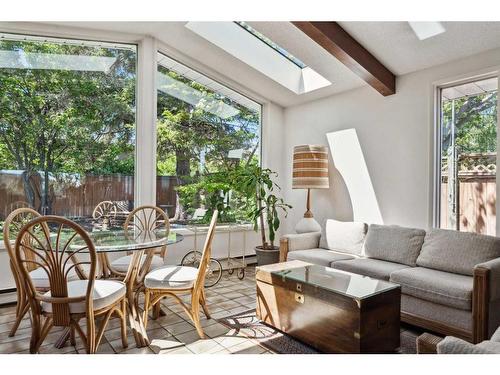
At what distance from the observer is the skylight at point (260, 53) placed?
13.3 feet

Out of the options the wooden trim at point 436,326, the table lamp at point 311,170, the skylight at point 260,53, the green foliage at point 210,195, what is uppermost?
the skylight at point 260,53

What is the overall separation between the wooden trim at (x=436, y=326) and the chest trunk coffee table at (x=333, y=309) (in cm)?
51

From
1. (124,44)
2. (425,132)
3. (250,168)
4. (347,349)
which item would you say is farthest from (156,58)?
(347,349)

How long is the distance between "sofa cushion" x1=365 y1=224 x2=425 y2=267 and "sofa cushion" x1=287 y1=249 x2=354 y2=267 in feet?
0.88

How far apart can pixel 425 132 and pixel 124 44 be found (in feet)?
11.7

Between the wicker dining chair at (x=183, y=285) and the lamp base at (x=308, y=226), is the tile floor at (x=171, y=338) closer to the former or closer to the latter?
the wicker dining chair at (x=183, y=285)

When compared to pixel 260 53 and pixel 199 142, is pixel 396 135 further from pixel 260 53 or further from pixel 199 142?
pixel 199 142

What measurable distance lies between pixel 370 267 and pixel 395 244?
0.42 meters

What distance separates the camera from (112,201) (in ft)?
13.7

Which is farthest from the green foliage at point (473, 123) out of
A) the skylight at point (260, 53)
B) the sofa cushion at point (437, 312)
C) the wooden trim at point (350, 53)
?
the sofa cushion at point (437, 312)

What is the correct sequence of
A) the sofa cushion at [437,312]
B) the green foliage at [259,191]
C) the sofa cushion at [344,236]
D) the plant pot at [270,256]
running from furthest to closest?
the green foliage at [259,191] < the plant pot at [270,256] < the sofa cushion at [344,236] < the sofa cushion at [437,312]

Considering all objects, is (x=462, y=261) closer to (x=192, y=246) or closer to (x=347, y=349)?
(x=347, y=349)

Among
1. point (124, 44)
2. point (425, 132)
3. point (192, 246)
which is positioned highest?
point (124, 44)

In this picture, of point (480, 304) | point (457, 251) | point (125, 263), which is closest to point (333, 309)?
point (480, 304)
